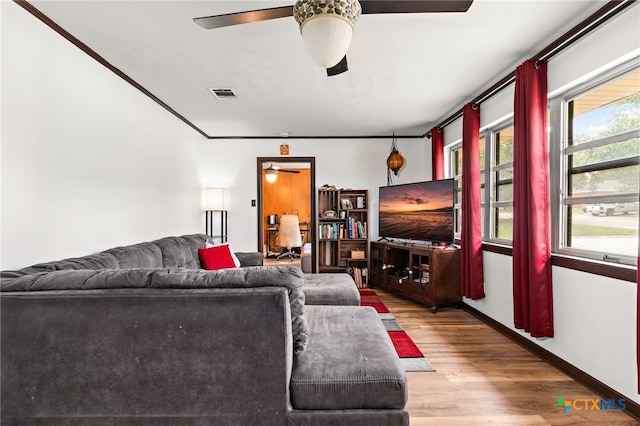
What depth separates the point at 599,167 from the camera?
223 cm

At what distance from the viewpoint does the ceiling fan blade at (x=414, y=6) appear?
1523 mm

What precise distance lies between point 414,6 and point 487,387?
2373mm

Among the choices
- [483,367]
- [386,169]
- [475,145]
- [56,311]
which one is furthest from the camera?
[386,169]

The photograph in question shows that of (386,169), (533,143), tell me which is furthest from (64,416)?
(386,169)

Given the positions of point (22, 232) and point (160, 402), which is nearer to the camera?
point (160, 402)

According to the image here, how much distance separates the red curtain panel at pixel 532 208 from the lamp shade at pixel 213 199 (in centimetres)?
376

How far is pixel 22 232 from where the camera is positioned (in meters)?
1.82

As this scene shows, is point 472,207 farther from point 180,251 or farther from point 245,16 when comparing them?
point 180,251

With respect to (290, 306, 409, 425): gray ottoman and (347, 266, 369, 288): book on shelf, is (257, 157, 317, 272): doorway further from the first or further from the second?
(290, 306, 409, 425): gray ottoman

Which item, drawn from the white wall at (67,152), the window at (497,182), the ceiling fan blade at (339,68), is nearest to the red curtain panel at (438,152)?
the window at (497,182)

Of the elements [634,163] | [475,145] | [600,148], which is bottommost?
[634,163]

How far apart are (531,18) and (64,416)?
11.0 ft

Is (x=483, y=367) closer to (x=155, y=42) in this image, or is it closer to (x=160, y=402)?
(x=160, y=402)

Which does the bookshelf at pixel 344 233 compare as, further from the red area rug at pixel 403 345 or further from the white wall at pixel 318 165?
the red area rug at pixel 403 345
